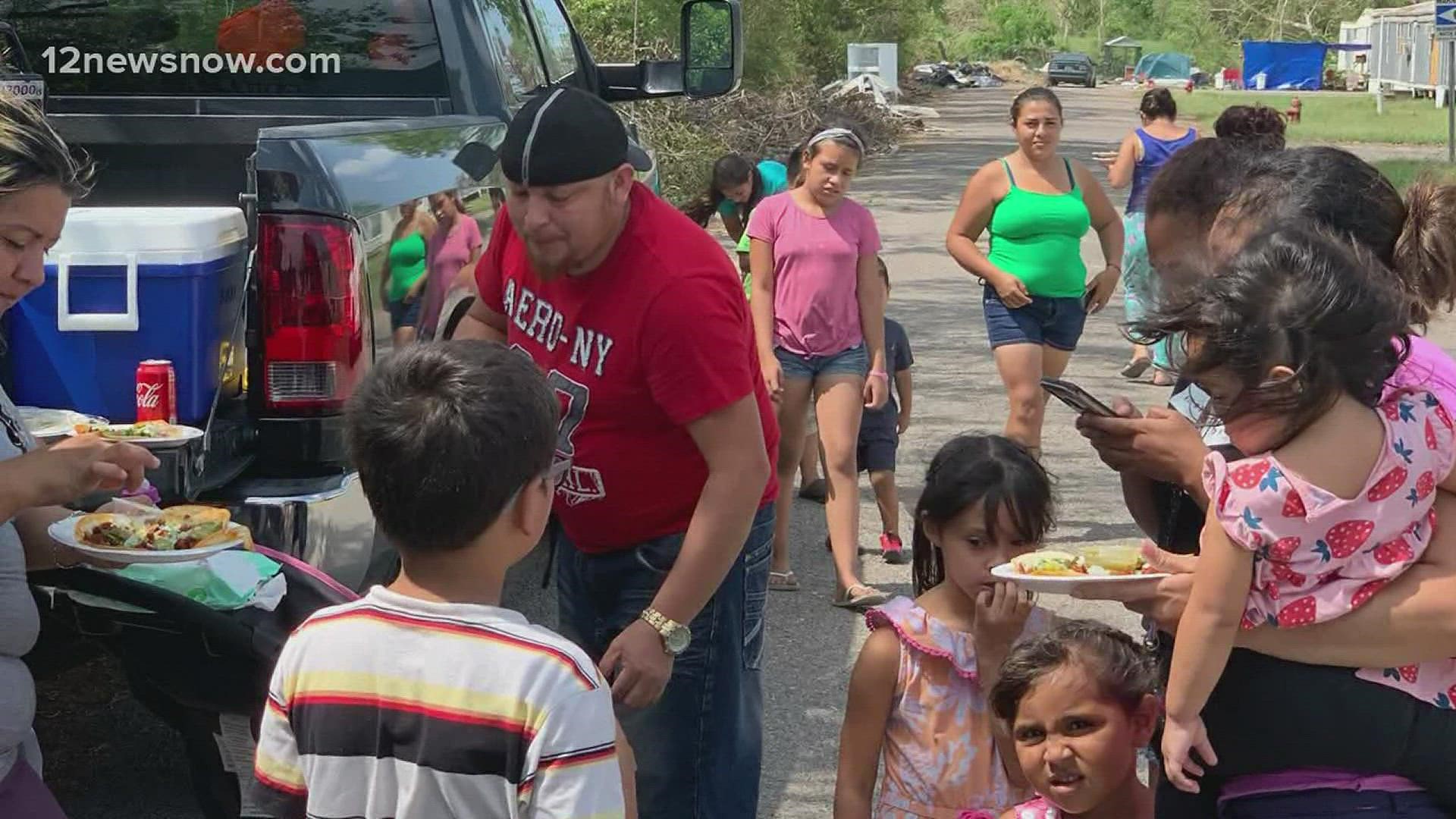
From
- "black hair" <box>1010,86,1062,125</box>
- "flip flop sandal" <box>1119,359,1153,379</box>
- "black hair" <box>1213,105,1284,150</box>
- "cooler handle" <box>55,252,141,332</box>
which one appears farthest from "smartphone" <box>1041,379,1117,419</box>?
"flip flop sandal" <box>1119,359,1153,379</box>

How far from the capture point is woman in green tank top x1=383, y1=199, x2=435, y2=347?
4336 mm

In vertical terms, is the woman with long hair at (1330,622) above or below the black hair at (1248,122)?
below

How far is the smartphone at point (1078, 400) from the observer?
290cm

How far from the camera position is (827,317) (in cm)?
658

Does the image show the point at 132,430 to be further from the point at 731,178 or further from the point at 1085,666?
the point at 731,178

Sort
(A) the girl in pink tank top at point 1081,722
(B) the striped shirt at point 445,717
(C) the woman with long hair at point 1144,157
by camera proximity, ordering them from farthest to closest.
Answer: (C) the woman with long hair at point 1144,157 → (A) the girl in pink tank top at point 1081,722 → (B) the striped shirt at point 445,717

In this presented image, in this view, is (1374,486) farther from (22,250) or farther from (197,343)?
(197,343)

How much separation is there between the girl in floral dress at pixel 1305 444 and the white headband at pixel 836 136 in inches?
163

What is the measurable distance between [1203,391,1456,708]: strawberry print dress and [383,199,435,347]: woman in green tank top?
2.40 m

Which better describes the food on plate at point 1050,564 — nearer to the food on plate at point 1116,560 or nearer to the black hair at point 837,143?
the food on plate at point 1116,560

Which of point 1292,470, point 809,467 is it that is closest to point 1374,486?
point 1292,470

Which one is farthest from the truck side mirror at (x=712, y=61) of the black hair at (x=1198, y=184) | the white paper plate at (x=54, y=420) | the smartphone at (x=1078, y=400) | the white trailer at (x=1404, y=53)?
the white trailer at (x=1404, y=53)

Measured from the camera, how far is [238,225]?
413 centimetres

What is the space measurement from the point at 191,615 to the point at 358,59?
2704mm
